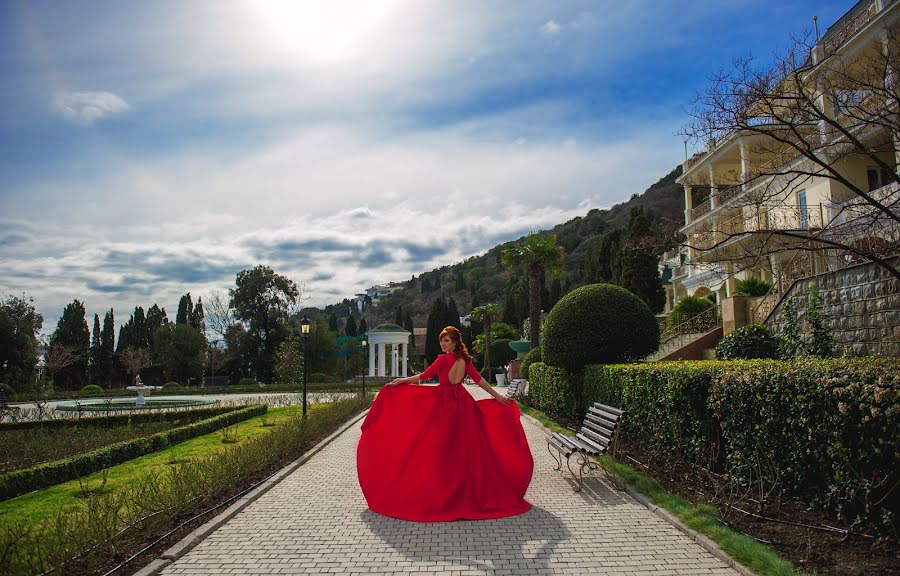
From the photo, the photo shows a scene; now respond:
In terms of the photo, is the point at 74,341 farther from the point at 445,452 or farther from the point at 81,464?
the point at 445,452

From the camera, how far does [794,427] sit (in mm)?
5617

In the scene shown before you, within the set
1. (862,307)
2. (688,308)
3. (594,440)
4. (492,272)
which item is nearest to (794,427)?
(594,440)

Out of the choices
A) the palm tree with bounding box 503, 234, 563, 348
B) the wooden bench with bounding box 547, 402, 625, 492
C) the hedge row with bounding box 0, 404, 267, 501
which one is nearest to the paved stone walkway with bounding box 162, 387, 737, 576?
the wooden bench with bounding box 547, 402, 625, 492

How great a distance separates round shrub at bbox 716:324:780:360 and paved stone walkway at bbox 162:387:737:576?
7278 millimetres

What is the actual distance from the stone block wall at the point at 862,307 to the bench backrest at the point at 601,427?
13.9 ft

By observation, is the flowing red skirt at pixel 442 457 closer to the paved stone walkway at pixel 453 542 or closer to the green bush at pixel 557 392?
the paved stone walkway at pixel 453 542

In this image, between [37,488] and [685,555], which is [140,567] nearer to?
[685,555]

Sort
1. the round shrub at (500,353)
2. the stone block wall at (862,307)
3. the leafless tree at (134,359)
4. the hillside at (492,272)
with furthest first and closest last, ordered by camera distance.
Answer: the hillside at (492,272) → the leafless tree at (134,359) → the round shrub at (500,353) → the stone block wall at (862,307)

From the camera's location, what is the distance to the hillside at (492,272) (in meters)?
95.6

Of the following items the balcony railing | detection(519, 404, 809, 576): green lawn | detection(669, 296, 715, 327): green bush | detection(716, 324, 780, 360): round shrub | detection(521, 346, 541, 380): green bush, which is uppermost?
the balcony railing

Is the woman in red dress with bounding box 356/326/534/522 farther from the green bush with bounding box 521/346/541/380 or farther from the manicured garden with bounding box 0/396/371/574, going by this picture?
the green bush with bounding box 521/346/541/380

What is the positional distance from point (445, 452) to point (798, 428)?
328cm

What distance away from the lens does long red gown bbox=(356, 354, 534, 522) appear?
20.4 ft

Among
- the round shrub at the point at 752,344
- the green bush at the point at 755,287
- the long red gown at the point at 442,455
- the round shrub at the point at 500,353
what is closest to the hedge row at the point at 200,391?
the round shrub at the point at 500,353
